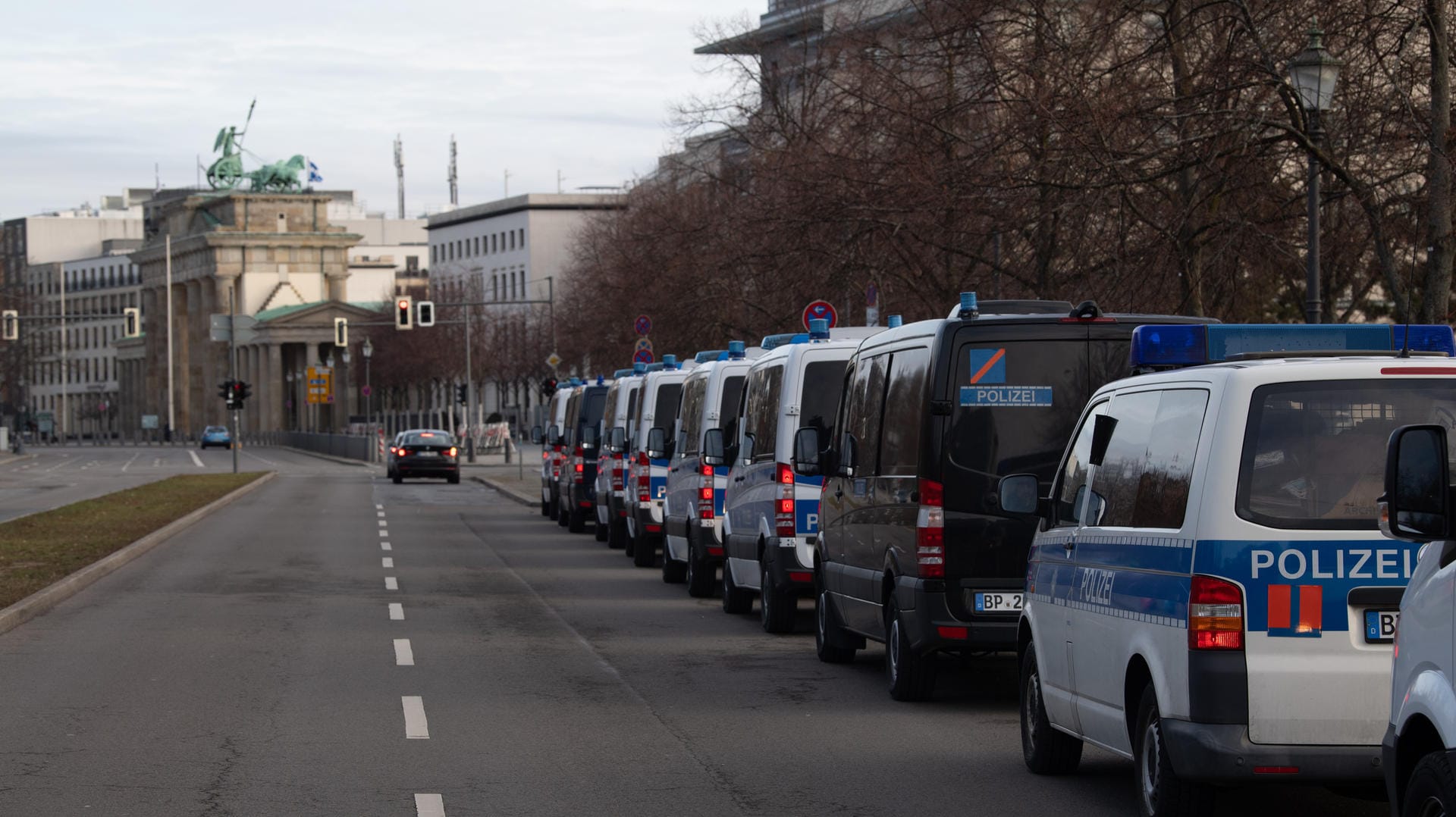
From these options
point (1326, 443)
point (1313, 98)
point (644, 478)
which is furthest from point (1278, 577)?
point (644, 478)

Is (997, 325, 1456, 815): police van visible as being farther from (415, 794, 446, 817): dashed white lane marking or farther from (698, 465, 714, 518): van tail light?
(698, 465, 714, 518): van tail light

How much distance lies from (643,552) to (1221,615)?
17.7 m

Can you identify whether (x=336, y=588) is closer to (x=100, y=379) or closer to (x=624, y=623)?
(x=624, y=623)

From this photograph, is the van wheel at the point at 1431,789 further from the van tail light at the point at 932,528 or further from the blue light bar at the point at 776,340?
the blue light bar at the point at 776,340

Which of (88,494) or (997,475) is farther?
(88,494)

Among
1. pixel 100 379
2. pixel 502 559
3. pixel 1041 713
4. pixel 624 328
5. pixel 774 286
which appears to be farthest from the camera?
pixel 100 379

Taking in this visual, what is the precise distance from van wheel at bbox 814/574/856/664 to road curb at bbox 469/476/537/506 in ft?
95.4

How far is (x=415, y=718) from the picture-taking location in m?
11.3

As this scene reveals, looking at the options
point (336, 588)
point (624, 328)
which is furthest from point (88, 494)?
point (336, 588)

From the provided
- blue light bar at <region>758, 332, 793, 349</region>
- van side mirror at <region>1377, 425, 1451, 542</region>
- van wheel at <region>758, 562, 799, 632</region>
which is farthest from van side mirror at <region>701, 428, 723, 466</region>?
van side mirror at <region>1377, 425, 1451, 542</region>

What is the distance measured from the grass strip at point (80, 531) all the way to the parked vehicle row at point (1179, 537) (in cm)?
970

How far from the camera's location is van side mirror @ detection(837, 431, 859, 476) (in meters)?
13.1

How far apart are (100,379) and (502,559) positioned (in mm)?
176787

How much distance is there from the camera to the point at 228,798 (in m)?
8.76
